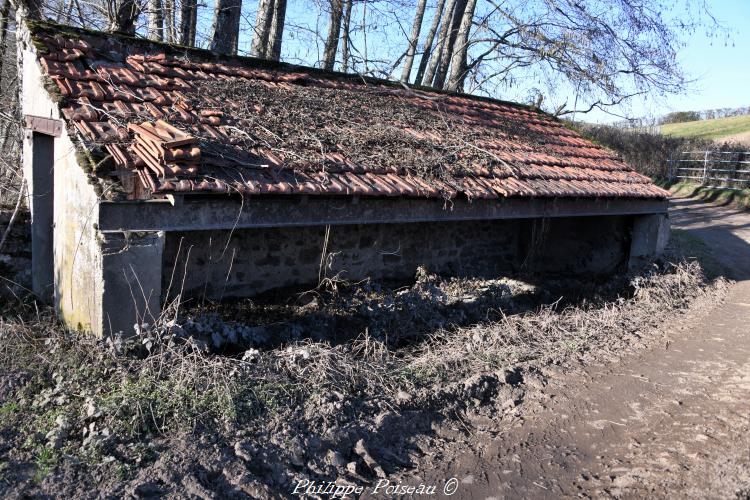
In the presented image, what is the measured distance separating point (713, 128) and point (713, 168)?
20.3m

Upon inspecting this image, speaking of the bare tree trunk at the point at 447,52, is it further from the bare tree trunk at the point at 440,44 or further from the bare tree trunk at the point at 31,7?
the bare tree trunk at the point at 31,7

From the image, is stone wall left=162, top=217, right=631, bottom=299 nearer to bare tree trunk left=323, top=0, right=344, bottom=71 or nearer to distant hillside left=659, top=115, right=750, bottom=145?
bare tree trunk left=323, top=0, right=344, bottom=71

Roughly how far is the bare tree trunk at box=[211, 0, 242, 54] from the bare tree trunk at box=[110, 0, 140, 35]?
1.52 meters

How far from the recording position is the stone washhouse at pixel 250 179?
423 centimetres

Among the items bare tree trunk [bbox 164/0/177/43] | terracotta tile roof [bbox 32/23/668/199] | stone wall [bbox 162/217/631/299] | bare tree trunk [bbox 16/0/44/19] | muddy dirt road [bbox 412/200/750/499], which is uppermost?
bare tree trunk [bbox 164/0/177/43]

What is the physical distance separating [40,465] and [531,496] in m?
2.80

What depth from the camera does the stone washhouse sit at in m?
4.23

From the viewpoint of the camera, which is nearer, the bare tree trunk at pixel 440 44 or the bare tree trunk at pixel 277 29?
the bare tree trunk at pixel 277 29

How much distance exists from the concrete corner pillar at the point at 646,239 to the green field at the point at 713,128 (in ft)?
92.6

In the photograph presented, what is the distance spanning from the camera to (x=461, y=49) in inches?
601

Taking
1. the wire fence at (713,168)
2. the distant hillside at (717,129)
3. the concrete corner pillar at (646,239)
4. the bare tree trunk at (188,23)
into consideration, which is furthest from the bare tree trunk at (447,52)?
the distant hillside at (717,129)

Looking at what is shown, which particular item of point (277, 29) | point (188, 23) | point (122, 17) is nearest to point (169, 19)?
point (188, 23)

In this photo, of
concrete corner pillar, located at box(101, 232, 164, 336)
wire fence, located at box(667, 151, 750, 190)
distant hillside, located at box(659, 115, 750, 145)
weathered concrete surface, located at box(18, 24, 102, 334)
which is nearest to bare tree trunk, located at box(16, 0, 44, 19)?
weathered concrete surface, located at box(18, 24, 102, 334)

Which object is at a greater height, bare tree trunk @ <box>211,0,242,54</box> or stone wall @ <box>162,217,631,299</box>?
bare tree trunk @ <box>211,0,242,54</box>
